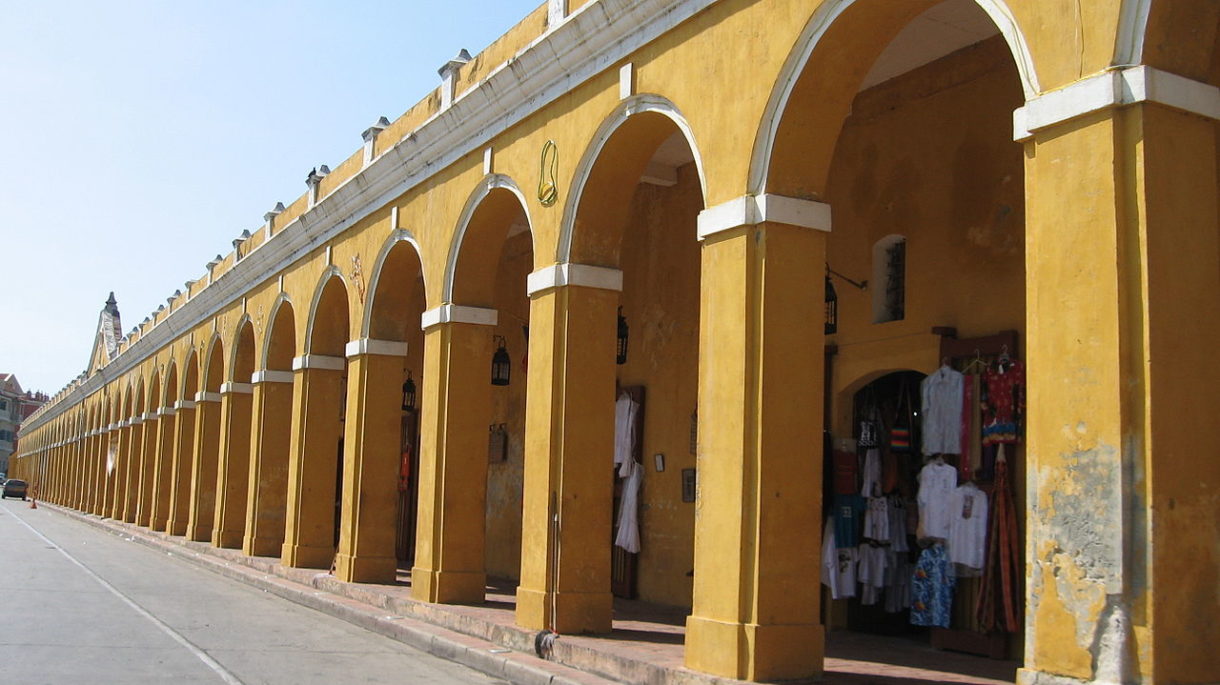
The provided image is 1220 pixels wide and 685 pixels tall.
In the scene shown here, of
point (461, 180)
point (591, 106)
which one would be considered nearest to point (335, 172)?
point (461, 180)

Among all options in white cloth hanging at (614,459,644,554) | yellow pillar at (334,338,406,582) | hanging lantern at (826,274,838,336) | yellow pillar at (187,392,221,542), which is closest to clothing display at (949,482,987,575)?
hanging lantern at (826,274,838,336)

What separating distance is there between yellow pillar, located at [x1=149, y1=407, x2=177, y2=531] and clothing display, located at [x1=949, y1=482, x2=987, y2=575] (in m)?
23.4

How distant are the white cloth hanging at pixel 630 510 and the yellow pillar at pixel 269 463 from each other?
7812 millimetres

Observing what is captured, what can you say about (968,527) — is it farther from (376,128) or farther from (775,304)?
(376,128)

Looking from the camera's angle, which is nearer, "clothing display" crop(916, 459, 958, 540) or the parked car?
"clothing display" crop(916, 459, 958, 540)

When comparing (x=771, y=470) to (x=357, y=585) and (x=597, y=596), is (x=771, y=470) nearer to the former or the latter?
(x=597, y=596)

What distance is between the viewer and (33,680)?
765cm

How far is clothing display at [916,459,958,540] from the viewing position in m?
9.06

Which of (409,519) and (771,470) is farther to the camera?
(409,519)

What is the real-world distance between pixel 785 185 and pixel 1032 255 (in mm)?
2356

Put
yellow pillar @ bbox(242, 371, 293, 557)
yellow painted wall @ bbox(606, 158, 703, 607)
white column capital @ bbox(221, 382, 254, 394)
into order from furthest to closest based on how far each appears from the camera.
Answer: white column capital @ bbox(221, 382, 254, 394) < yellow pillar @ bbox(242, 371, 293, 557) < yellow painted wall @ bbox(606, 158, 703, 607)

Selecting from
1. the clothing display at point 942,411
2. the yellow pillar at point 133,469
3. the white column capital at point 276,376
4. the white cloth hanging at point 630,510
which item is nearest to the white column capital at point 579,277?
the clothing display at point 942,411

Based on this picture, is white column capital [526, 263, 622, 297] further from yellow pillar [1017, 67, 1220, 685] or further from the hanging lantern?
yellow pillar [1017, 67, 1220, 685]

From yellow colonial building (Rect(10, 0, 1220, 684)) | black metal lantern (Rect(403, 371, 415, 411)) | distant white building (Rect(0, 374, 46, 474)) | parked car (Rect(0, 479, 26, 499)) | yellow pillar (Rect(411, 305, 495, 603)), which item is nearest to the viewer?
yellow colonial building (Rect(10, 0, 1220, 684))
